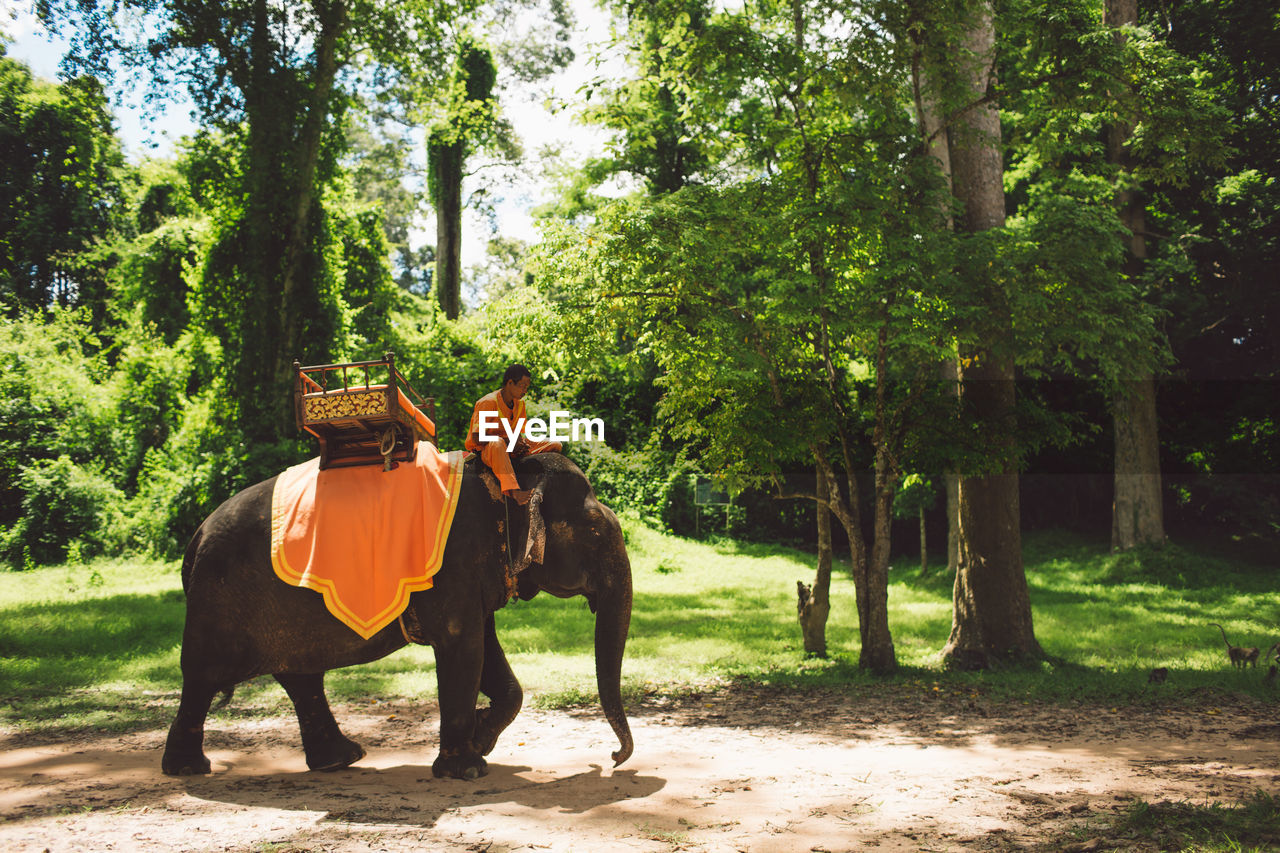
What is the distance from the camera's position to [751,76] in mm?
10844

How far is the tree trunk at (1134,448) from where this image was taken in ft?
58.0

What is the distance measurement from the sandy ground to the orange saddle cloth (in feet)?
3.91

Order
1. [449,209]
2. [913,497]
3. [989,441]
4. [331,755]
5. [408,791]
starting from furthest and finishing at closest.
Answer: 1. [449,209]
2. [913,497]
3. [989,441]
4. [331,755]
5. [408,791]

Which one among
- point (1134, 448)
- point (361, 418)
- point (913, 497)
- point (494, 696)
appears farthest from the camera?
point (913, 497)

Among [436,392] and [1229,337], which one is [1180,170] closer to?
[1229,337]

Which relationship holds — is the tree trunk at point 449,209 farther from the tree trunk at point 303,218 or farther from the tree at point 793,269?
the tree at point 793,269

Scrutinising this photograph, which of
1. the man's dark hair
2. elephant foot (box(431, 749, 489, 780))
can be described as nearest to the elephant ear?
the man's dark hair

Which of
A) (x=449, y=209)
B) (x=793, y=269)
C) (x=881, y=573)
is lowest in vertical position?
(x=881, y=573)

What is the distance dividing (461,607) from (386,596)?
49 centimetres

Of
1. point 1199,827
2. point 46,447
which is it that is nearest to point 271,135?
point 46,447

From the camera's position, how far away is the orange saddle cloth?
19.3 feet

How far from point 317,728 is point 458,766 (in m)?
1.22

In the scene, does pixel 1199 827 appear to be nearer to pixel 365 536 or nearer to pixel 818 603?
pixel 365 536

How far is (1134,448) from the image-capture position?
17.8 m
